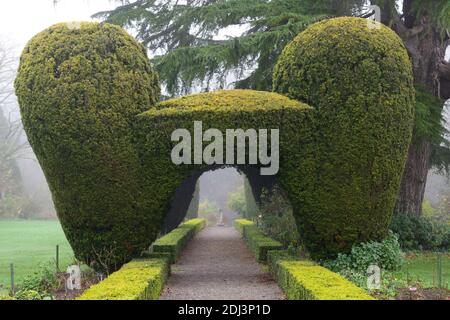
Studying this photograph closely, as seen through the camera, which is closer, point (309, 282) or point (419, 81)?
point (309, 282)

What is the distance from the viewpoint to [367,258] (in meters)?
10.1

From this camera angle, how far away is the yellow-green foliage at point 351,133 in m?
9.99

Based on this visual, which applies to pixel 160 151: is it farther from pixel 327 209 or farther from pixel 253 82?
pixel 253 82

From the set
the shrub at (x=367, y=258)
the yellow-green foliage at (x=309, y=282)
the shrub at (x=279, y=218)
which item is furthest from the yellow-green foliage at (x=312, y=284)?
the shrub at (x=279, y=218)

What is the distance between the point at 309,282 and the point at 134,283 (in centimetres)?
228

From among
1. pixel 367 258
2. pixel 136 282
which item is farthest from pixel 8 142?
pixel 136 282

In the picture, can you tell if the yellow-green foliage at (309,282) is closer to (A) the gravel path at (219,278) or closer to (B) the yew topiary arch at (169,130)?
(A) the gravel path at (219,278)

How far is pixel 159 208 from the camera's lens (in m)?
Result: 10.3

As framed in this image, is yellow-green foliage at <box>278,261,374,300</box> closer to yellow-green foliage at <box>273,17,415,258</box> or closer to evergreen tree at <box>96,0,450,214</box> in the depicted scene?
yellow-green foliage at <box>273,17,415,258</box>

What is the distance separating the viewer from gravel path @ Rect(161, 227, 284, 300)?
9.11 meters

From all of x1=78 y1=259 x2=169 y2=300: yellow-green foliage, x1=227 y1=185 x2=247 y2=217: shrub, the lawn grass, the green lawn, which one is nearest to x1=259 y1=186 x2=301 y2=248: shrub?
the lawn grass

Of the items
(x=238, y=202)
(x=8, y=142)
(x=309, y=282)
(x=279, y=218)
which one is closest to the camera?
(x=309, y=282)

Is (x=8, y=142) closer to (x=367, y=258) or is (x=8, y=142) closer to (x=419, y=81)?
(x=419, y=81)

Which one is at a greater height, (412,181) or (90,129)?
(90,129)
